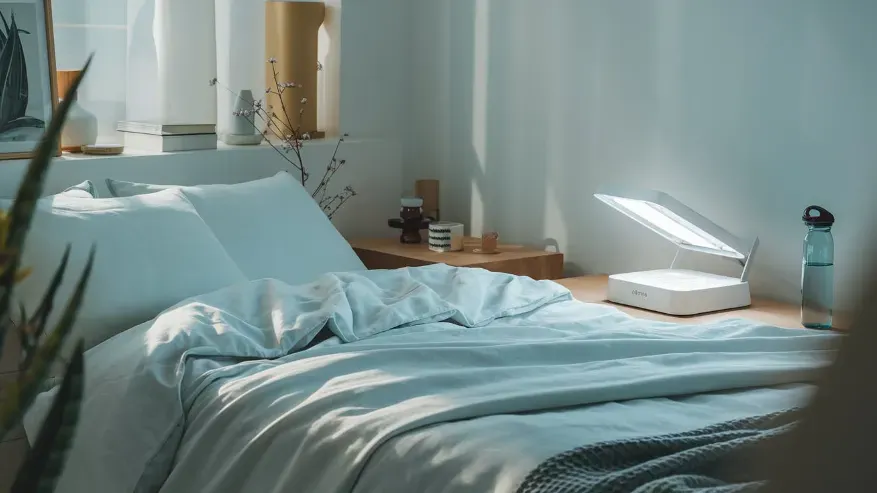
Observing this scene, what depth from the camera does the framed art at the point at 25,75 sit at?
3.38 metres

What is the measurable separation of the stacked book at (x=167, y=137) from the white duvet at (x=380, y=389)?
1.12m

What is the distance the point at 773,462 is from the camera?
19 cm

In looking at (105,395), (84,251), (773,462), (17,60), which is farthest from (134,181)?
(773,462)

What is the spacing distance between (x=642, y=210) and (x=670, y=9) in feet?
2.38

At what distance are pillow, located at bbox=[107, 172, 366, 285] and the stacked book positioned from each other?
15.8 inches

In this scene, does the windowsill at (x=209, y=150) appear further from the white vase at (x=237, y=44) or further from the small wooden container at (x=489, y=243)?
the small wooden container at (x=489, y=243)

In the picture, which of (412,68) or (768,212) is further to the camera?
(412,68)

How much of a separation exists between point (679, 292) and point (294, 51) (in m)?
1.93

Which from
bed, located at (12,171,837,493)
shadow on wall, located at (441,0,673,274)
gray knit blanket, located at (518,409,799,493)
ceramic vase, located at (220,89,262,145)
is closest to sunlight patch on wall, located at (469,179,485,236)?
shadow on wall, located at (441,0,673,274)

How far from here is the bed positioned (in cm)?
183

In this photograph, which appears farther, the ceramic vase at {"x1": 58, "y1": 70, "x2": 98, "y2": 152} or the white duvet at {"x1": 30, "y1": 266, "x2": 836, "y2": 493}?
the ceramic vase at {"x1": 58, "y1": 70, "x2": 98, "y2": 152}

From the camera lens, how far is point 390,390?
6.89ft

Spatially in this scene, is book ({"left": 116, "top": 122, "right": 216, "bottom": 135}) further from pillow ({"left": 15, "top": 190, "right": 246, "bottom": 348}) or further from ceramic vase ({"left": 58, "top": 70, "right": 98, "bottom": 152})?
pillow ({"left": 15, "top": 190, "right": 246, "bottom": 348})

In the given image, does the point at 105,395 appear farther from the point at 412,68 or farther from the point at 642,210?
the point at 412,68
